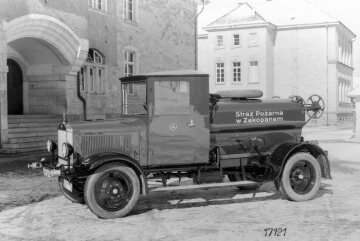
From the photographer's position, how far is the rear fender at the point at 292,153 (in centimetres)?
792

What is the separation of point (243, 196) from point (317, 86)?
36080mm

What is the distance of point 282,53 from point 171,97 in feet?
126

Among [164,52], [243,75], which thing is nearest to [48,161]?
[164,52]

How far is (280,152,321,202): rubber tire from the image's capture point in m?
7.98

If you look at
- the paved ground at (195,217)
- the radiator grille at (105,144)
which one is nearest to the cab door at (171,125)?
the radiator grille at (105,144)

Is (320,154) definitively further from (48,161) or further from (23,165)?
(23,165)

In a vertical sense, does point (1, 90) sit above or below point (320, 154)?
above

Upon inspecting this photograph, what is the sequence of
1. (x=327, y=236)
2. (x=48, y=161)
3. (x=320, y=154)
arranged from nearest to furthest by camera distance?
(x=327, y=236), (x=48, y=161), (x=320, y=154)

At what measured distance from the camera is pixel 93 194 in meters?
6.84

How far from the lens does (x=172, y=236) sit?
19.5ft

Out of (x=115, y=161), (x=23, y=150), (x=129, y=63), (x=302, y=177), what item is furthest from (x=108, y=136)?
(x=129, y=63)

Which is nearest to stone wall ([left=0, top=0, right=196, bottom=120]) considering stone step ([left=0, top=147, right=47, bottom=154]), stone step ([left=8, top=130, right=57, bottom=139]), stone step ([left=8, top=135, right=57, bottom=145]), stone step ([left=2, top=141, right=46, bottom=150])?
stone step ([left=8, top=130, right=57, bottom=139])

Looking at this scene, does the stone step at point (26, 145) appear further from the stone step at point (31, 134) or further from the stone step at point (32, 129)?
the stone step at point (32, 129)

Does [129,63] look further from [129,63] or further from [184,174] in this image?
[184,174]
